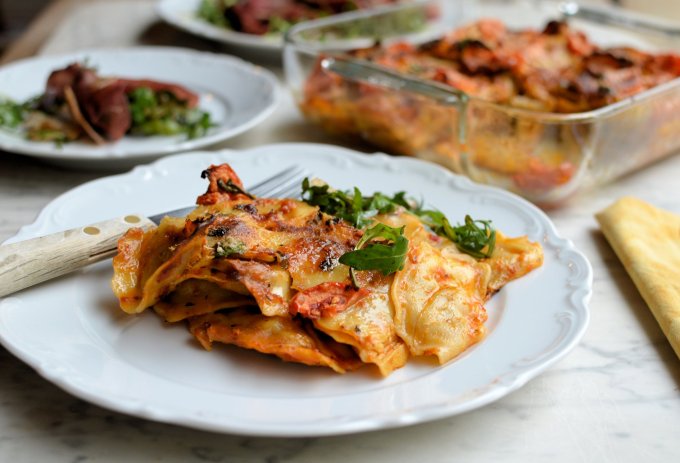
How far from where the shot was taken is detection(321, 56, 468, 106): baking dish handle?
2469 millimetres

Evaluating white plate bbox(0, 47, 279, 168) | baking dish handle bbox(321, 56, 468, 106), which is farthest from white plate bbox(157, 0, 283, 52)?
baking dish handle bbox(321, 56, 468, 106)

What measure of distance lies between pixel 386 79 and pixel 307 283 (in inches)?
49.1

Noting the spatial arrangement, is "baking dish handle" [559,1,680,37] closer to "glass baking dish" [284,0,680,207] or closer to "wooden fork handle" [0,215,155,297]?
"glass baking dish" [284,0,680,207]

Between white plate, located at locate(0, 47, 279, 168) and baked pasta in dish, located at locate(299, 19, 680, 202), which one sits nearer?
baked pasta in dish, located at locate(299, 19, 680, 202)

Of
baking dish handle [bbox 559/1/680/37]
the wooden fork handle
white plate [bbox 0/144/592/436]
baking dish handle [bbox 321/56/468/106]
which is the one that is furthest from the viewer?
baking dish handle [bbox 559/1/680/37]

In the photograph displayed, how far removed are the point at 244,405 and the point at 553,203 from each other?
141cm

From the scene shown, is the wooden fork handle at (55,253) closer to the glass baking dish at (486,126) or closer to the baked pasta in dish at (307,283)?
the baked pasta in dish at (307,283)

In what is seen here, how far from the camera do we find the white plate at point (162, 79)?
2.57 meters

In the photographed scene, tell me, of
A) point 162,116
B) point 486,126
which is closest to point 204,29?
point 162,116

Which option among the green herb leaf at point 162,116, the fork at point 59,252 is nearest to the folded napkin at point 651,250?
the fork at point 59,252

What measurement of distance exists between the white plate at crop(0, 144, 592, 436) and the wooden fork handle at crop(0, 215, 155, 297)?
0.04 meters

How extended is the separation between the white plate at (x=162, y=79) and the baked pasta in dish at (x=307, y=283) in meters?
0.85

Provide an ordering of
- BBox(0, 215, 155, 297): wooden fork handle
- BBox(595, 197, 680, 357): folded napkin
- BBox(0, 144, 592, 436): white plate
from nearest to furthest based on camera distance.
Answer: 1. BBox(0, 144, 592, 436): white plate
2. BBox(0, 215, 155, 297): wooden fork handle
3. BBox(595, 197, 680, 357): folded napkin

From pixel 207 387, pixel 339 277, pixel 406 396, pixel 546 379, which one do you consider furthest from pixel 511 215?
pixel 207 387
